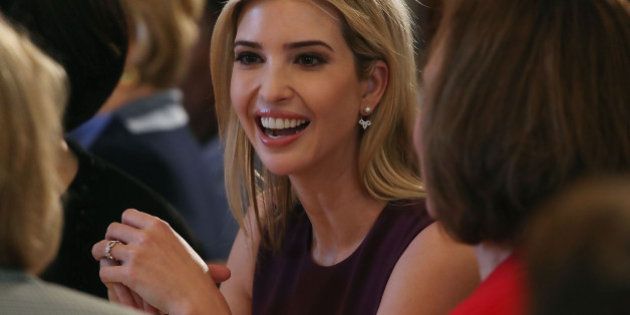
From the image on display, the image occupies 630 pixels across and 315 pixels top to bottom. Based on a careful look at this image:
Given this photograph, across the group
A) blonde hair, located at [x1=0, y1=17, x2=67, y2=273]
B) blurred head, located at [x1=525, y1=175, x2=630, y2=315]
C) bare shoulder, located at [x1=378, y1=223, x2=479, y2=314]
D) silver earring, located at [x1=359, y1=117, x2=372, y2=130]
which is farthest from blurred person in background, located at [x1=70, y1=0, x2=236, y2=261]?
blurred head, located at [x1=525, y1=175, x2=630, y2=315]

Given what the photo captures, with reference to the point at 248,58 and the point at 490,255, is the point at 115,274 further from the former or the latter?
the point at 490,255

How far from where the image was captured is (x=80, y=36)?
236cm

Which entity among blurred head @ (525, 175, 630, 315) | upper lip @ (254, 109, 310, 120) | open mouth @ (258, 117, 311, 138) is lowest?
open mouth @ (258, 117, 311, 138)

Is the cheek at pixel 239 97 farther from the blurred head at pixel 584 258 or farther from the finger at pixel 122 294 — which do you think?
the blurred head at pixel 584 258

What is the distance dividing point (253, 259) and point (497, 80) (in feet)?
3.57

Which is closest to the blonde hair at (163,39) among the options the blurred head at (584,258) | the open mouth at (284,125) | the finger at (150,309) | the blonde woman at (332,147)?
the blonde woman at (332,147)

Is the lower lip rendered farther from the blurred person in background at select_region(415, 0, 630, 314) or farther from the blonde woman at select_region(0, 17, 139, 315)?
the blonde woman at select_region(0, 17, 139, 315)

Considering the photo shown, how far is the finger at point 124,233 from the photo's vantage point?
7.02ft

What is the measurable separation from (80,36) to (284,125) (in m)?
0.45

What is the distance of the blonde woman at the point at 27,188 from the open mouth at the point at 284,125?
0.87 meters

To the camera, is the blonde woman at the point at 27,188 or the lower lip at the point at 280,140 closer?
the blonde woman at the point at 27,188

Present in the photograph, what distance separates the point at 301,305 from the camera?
237cm

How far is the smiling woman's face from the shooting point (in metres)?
2.24

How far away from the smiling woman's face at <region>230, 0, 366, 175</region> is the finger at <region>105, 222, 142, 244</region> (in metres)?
0.29
